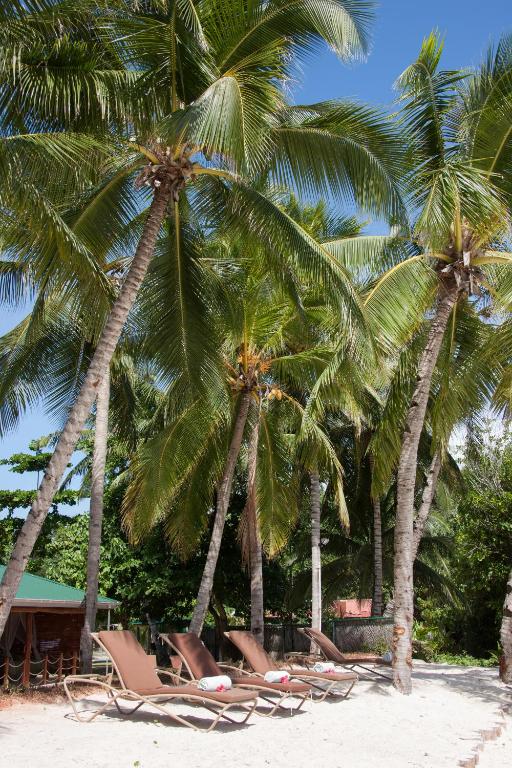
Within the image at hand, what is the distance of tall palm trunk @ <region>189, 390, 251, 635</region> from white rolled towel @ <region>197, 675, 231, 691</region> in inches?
165

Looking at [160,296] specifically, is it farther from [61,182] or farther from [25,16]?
[25,16]

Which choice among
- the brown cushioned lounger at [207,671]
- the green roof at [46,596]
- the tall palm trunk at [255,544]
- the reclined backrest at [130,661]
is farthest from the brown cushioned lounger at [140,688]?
the tall palm trunk at [255,544]

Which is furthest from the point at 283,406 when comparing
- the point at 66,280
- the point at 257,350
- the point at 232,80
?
the point at 232,80

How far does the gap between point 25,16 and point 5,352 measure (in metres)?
7.32

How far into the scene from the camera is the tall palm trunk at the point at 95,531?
13.2 m

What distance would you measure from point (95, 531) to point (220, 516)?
8.65 ft

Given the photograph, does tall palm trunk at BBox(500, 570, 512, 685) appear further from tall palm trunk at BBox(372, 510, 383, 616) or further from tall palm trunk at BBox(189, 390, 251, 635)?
tall palm trunk at BBox(372, 510, 383, 616)

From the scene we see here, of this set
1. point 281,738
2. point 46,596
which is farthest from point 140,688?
point 46,596

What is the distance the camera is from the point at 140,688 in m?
7.77

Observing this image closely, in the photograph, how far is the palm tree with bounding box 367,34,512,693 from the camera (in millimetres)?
10930

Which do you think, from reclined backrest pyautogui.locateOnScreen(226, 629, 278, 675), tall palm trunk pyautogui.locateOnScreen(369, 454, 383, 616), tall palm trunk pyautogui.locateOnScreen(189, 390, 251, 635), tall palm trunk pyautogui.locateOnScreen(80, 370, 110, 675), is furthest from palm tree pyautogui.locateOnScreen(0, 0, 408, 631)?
tall palm trunk pyautogui.locateOnScreen(369, 454, 383, 616)

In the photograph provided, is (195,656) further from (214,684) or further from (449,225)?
(449,225)

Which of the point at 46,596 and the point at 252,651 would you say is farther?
the point at 46,596

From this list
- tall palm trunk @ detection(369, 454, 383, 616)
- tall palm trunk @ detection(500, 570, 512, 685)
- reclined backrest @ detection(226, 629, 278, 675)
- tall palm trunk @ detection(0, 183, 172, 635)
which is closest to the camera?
tall palm trunk @ detection(0, 183, 172, 635)
